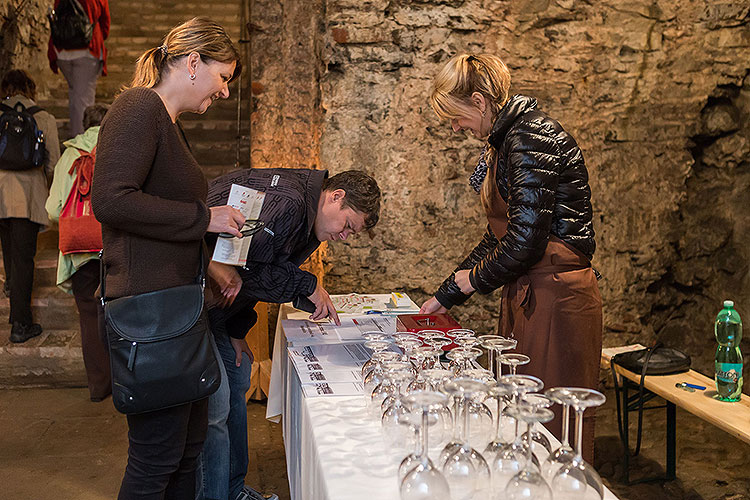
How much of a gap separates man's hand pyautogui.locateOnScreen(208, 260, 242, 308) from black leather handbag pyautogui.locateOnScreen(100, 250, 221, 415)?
0.46 m

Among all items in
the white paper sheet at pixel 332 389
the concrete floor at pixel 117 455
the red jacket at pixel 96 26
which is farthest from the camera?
the red jacket at pixel 96 26

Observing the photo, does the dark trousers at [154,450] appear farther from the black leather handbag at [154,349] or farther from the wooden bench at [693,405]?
the wooden bench at [693,405]

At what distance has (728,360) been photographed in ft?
10.7

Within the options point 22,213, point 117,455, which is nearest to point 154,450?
point 117,455

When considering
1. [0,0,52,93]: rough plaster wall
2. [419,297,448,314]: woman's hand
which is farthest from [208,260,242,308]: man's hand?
[0,0,52,93]: rough plaster wall

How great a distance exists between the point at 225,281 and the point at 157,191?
0.60 metres

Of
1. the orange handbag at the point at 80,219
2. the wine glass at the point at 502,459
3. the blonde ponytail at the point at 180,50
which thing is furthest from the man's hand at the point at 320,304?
the orange handbag at the point at 80,219

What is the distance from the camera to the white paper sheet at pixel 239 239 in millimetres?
2512

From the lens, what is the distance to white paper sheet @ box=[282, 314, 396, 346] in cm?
293

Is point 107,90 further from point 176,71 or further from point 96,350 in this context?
→ point 176,71

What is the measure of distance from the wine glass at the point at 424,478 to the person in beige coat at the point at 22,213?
445 cm

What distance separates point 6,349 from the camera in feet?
16.9

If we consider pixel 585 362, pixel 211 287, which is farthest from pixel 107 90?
pixel 585 362

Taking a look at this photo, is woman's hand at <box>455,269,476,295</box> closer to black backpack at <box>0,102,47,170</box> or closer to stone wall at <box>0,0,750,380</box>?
stone wall at <box>0,0,750,380</box>
